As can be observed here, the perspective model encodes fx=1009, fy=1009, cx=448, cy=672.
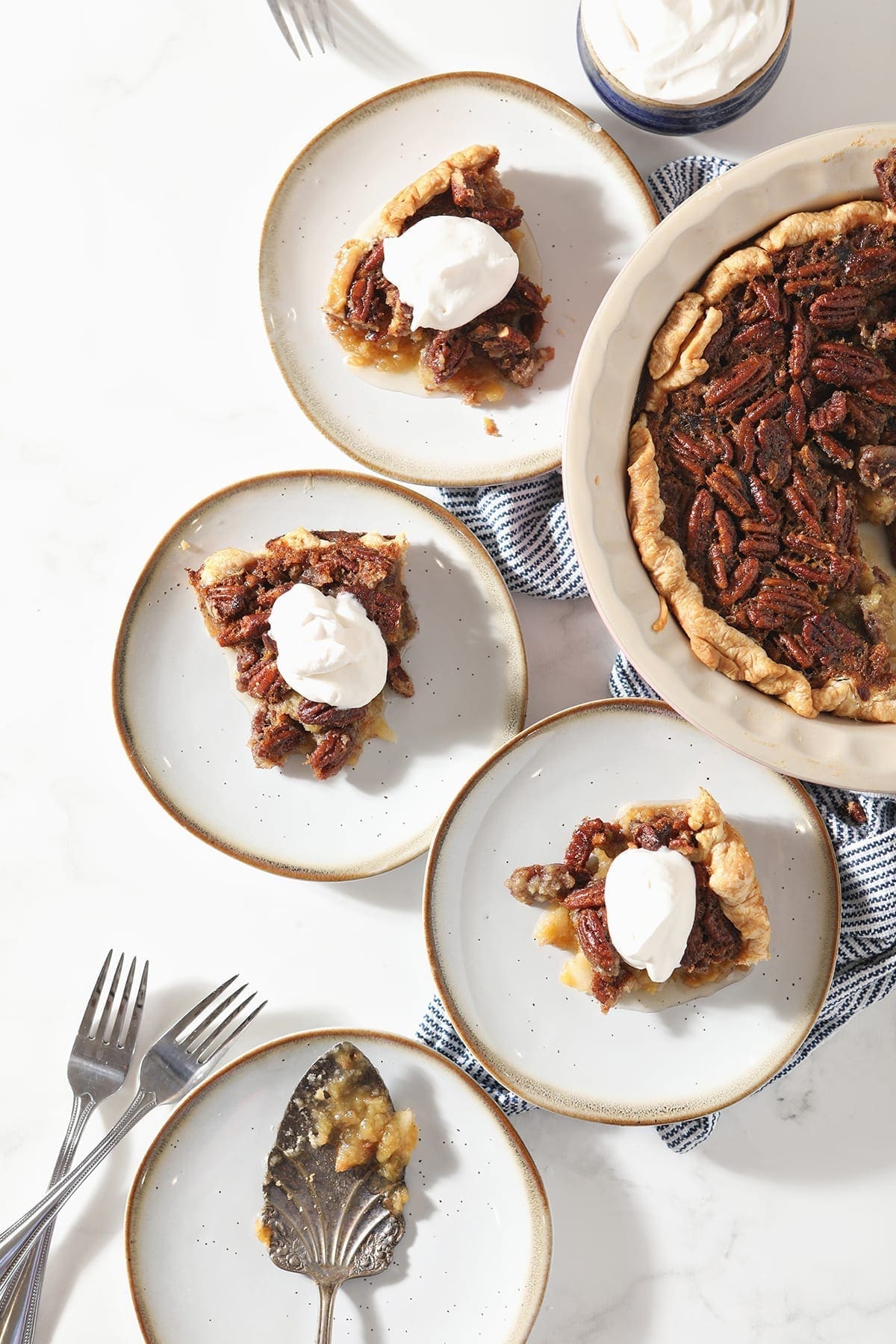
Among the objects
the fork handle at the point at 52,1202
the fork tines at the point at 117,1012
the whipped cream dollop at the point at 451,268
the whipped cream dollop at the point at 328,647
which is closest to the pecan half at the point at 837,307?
the whipped cream dollop at the point at 451,268

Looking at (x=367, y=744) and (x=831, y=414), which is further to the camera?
(x=367, y=744)

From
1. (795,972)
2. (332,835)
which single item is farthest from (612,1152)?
(332,835)

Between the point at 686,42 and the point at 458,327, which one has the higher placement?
the point at 686,42

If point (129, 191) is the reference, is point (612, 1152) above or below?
below

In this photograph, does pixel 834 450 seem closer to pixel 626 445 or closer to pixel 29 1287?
pixel 626 445

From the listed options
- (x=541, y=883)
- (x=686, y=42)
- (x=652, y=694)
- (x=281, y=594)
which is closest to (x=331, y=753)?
(x=281, y=594)

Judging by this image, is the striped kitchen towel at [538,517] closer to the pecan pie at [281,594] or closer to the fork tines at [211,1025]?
the pecan pie at [281,594]

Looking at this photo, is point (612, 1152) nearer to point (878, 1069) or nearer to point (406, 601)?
point (878, 1069)
